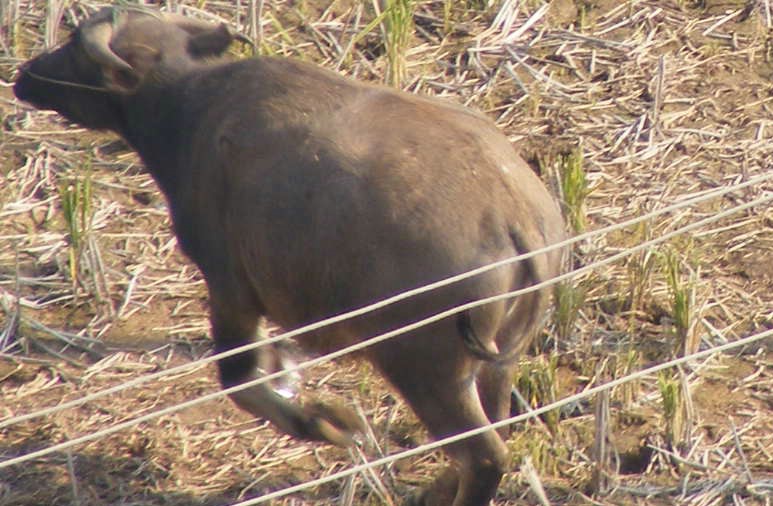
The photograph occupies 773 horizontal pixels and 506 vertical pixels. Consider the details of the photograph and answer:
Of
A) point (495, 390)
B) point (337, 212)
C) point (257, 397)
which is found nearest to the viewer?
point (337, 212)

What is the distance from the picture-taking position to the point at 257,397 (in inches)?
222

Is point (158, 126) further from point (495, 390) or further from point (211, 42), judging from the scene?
point (495, 390)

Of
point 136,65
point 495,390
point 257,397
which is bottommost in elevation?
point 257,397

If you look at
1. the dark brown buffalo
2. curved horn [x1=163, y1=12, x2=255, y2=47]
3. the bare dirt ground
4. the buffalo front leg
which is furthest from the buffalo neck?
the buffalo front leg

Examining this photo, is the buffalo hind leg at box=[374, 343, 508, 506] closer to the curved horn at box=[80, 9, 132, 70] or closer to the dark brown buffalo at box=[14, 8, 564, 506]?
the dark brown buffalo at box=[14, 8, 564, 506]

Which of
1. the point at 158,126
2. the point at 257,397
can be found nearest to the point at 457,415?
the point at 257,397

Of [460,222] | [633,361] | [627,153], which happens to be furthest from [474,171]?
[627,153]

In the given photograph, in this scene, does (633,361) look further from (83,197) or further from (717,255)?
(83,197)

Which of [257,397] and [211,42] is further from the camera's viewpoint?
[211,42]

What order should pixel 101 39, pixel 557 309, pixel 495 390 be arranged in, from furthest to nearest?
pixel 557 309, pixel 101 39, pixel 495 390

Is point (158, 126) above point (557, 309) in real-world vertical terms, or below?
above

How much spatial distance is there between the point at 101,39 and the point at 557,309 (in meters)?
1.94

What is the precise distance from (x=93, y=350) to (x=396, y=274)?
78.5 inches

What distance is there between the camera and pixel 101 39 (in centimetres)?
587
